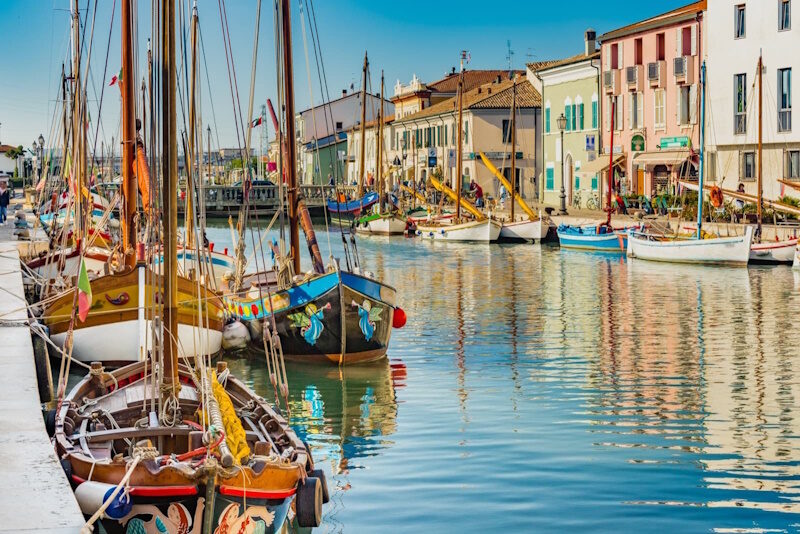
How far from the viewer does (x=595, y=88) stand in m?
69.6

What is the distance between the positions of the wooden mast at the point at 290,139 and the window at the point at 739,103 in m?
33.1

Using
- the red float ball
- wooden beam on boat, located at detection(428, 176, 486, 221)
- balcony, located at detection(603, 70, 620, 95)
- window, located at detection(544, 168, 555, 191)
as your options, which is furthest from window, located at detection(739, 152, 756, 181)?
the red float ball

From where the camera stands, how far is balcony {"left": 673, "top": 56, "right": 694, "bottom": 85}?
5859cm

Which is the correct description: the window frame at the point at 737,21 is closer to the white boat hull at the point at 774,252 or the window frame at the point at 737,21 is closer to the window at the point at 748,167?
the window at the point at 748,167

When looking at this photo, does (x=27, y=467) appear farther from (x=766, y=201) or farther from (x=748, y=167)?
(x=748, y=167)

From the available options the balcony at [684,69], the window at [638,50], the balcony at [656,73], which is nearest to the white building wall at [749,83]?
the balcony at [684,69]

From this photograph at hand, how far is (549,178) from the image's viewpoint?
7700 cm

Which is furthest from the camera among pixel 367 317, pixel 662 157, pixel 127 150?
pixel 662 157

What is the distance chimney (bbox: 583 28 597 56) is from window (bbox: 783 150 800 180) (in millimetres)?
25217

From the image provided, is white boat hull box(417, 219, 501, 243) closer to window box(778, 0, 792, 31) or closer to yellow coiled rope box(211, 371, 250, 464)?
window box(778, 0, 792, 31)

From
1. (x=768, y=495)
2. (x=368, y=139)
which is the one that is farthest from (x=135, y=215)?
(x=368, y=139)

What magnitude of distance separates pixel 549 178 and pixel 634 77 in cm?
1418

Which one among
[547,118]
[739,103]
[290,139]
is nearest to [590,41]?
[547,118]

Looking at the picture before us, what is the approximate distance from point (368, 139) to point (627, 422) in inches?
3609
